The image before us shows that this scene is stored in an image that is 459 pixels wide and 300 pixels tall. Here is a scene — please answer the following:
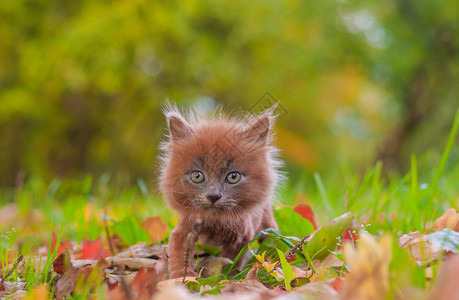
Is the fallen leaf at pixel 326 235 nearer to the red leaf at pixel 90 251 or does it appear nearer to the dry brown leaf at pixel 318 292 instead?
the dry brown leaf at pixel 318 292

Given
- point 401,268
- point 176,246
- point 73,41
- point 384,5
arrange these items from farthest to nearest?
1. point 384,5
2. point 73,41
3. point 176,246
4. point 401,268

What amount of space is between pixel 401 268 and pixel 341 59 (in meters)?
13.2

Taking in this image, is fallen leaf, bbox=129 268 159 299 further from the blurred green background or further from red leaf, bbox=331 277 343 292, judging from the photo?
the blurred green background

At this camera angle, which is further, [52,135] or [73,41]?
[52,135]

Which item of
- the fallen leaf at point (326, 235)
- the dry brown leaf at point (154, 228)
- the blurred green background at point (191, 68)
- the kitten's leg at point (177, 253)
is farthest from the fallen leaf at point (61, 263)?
the blurred green background at point (191, 68)

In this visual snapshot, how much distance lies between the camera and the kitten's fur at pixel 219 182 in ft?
7.52

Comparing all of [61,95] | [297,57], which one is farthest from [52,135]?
[297,57]

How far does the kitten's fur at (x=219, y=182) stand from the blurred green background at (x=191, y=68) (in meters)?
8.44

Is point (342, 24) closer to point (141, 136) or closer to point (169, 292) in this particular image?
point (141, 136)

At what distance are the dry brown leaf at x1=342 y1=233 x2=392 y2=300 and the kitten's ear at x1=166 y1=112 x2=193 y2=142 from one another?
4.61ft

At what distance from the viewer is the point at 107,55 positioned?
10.8 meters

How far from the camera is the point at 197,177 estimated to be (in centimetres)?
233

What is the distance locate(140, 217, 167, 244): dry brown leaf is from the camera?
9.55 feet

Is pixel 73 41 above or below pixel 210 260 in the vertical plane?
above
